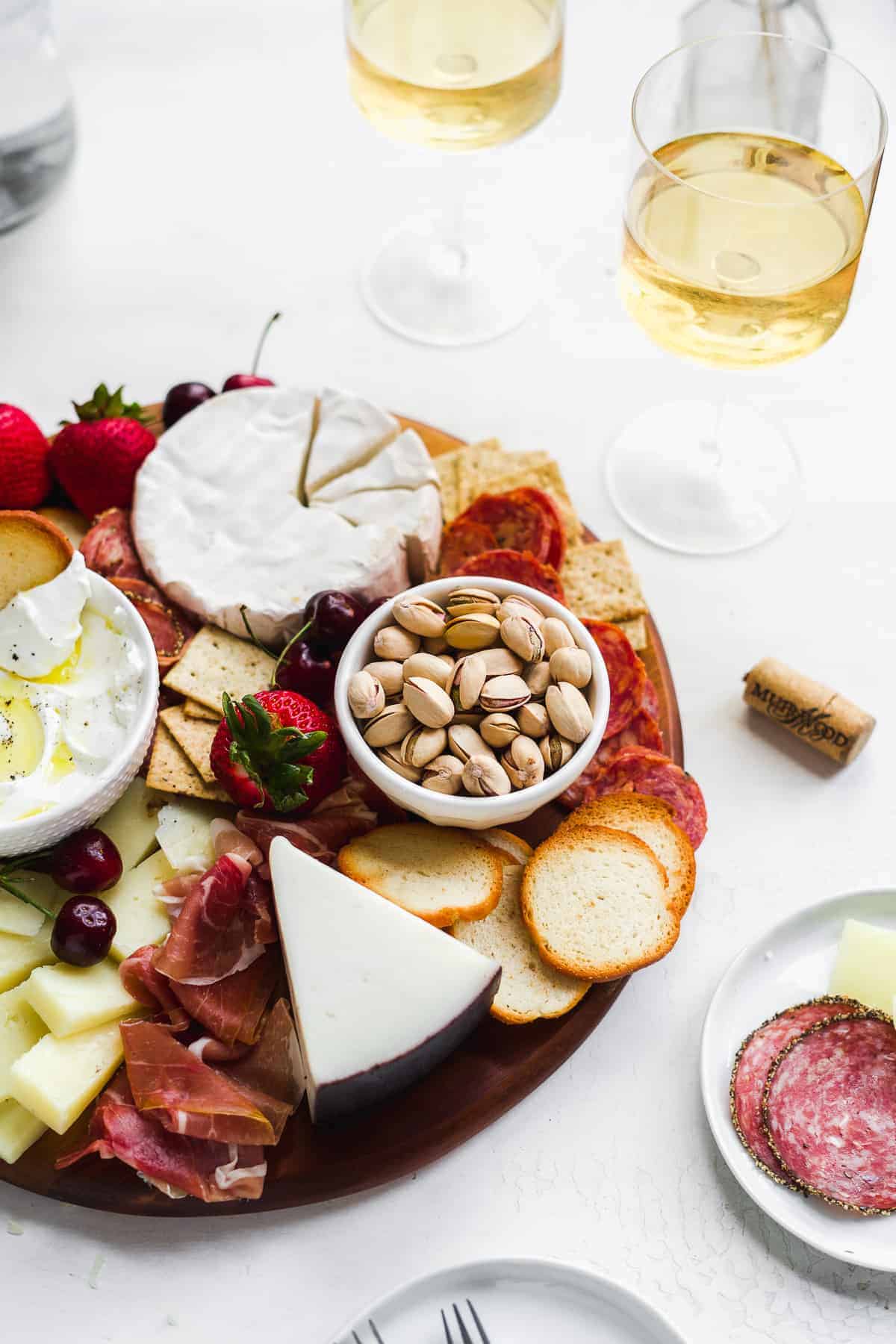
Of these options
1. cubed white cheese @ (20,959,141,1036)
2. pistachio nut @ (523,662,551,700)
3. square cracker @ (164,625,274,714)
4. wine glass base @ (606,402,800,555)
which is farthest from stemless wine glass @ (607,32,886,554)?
cubed white cheese @ (20,959,141,1036)

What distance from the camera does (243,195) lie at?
9.02ft

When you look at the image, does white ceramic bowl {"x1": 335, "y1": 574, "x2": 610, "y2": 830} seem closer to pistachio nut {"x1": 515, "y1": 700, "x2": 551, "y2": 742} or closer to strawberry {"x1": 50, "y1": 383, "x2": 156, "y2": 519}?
pistachio nut {"x1": 515, "y1": 700, "x2": 551, "y2": 742}

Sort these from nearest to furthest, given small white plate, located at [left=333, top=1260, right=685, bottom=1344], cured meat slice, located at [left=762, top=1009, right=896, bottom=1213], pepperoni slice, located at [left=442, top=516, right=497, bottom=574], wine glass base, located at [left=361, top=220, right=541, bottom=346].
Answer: small white plate, located at [left=333, top=1260, right=685, bottom=1344] → cured meat slice, located at [left=762, top=1009, right=896, bottom=1213] → pepperoni slice, located at [left=442, top=516, right=497, bottom=574] → wine glass base, located at [left=361, top=220, right=541, bottom=346]

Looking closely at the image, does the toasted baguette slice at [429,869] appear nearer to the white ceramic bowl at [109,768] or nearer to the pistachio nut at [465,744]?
the pistachio nut at [465,744]

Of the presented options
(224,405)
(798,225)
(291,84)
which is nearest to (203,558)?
(224,405)

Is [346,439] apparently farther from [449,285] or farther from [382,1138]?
[382,1138]

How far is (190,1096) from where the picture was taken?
1.58 m

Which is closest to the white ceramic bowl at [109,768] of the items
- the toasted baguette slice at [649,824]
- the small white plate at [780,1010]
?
the toasted baguette slice at [649,824]

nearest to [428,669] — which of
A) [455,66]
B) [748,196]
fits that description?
[748,196]

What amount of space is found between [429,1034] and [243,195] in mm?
1895

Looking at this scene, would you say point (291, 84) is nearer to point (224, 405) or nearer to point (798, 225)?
point (224, 405)

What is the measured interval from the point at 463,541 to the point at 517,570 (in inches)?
5.6

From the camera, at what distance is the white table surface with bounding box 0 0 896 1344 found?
1.61m

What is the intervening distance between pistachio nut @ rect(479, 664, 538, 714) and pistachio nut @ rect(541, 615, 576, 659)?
0.25 feet
